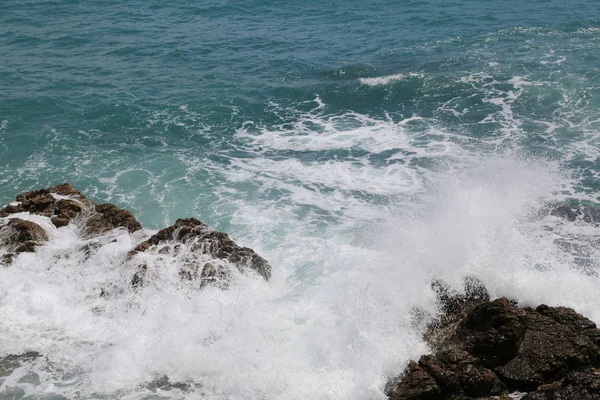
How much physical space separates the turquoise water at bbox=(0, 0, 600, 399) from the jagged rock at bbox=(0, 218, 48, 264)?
0.60 metres

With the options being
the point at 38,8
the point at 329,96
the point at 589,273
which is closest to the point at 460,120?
the point at 329,96

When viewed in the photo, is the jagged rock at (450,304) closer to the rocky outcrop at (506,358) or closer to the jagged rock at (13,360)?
the rocky outcrop at (506,358)

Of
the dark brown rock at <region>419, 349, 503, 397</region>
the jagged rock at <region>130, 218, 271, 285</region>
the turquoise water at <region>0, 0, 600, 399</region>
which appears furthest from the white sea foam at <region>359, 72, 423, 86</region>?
the dark brown rock at <region>419, 349, 503, 397</region>

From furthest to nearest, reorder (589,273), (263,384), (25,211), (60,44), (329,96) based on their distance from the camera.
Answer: (60,44) < (329,96) < (25,211) < (589,273) < (263,384)

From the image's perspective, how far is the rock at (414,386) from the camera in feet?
38.0

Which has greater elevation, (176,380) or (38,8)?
(38,8)

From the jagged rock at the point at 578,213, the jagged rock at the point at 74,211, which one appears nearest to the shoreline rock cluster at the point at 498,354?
the jagged rock at the point at 74,211

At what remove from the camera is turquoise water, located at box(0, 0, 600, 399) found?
14258 millimetres

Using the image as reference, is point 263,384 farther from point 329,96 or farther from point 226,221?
point 329,96

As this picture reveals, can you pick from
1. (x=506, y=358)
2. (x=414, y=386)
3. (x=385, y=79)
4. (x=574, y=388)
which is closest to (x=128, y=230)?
(x=414, y=386)

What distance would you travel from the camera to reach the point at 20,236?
17703 millimetres

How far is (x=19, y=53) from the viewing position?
117 feet

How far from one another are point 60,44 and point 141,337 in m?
29.3

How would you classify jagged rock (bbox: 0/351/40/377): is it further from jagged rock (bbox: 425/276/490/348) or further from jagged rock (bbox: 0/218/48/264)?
jagged rock (bbox: 425/276/490/348)
